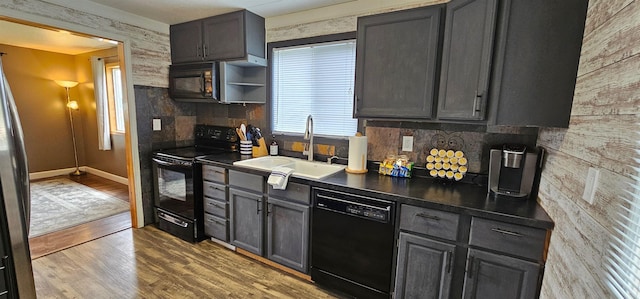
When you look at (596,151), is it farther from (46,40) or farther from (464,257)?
(46,40)

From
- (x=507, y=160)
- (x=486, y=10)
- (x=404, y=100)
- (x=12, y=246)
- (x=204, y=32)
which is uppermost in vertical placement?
(x=204, y=32)

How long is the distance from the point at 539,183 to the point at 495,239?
474 millimetres

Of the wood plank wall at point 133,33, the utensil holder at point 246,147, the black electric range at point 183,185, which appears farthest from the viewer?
the utensil holder at point 246,147

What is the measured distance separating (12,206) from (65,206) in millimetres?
3747

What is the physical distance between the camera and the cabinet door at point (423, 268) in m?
1.70

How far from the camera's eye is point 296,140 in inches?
116

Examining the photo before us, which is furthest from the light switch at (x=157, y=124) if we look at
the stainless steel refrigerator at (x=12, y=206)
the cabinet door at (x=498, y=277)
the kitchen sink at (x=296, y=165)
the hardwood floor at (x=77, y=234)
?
the cabinet door at (x=498, y=277)

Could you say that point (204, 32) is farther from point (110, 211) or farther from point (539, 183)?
point (539, 183)

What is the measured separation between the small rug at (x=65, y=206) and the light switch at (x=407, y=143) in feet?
11.8

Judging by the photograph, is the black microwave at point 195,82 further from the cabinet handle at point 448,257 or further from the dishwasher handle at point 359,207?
the cabinet handle at point 448,257

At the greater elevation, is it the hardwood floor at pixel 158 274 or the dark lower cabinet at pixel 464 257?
the dark lower cabinet at pixel 464 257

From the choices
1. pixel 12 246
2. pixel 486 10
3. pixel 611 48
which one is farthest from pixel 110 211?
pixel 611 48

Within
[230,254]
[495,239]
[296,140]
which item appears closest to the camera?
[495,239]

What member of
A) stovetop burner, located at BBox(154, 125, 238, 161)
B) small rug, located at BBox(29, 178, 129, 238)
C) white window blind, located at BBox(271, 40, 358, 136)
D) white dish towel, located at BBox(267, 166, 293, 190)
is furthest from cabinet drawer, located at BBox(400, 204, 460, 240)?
small rug, located at BBox(29, 178, 129, 238)
